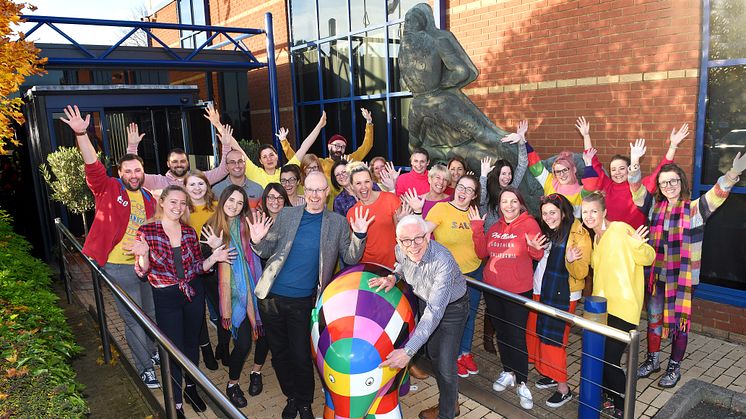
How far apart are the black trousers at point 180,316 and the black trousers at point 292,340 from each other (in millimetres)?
605

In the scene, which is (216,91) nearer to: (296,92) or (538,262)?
(296,92)

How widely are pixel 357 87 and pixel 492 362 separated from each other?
22.4 ft

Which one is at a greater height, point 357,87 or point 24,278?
point 357,87

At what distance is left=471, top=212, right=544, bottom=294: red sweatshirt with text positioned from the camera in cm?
414

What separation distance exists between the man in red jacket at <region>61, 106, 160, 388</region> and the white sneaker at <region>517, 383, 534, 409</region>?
3183 mm

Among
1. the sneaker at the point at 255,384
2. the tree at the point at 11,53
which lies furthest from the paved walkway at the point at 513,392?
the tree at the point at 11,53

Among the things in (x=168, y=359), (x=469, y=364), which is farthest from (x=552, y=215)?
(x=168, y=359)

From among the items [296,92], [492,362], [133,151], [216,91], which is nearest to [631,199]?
[492,362]

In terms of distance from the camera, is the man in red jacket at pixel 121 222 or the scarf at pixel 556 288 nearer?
the scarf at pixel 556 288

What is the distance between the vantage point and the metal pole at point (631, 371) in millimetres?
2887

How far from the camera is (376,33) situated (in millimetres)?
9711

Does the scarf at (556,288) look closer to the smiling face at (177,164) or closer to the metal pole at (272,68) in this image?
the smiling face at (177,164)

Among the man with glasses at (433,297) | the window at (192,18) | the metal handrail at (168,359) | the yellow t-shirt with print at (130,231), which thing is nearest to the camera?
the metal handrail at (168,359)

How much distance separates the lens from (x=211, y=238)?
4.13 metres
